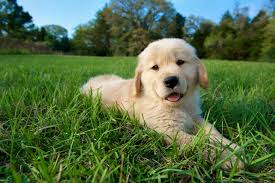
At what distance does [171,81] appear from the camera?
197 centimetres

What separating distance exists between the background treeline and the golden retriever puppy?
3027 centimetres

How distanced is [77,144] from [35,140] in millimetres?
293

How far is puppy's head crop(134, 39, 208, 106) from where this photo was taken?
2.02 metres

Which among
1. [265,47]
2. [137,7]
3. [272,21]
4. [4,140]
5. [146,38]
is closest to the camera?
[4,140]

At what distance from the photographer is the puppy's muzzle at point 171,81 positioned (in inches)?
77.5

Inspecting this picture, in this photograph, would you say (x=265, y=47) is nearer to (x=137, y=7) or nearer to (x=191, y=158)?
(x=137, y=7)

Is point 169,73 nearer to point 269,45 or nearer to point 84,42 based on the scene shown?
point 269,45

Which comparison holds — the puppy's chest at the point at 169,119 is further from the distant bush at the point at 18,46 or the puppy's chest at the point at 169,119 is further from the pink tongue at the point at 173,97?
the distant bush at the point at 18,46

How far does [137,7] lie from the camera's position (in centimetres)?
4250

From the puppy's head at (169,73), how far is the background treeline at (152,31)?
30270 mm

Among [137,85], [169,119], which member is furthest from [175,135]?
[137,85]

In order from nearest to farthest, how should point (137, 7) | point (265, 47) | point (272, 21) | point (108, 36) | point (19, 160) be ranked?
point (19, 160) < point (272, 21) < point (265, 47) < point (137, 7) < point (108, 36)

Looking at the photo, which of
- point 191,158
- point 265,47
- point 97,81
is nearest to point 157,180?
point 191,158

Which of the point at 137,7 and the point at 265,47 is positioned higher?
the point at 137,7
